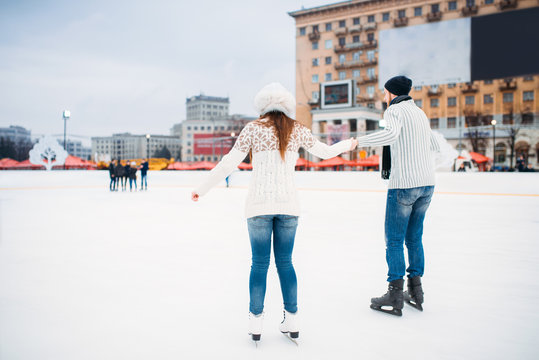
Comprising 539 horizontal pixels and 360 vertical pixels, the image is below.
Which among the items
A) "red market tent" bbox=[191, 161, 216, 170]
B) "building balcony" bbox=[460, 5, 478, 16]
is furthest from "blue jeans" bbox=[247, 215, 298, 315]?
"building balcony" bbox=[460, 5, 478, 16]

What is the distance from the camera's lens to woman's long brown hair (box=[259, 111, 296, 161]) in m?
2.49

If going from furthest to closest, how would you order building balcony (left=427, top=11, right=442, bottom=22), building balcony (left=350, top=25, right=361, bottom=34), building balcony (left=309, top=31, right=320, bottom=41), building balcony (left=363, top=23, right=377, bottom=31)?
building balcony (left=309, top=31, right=320, bottom=41), building balcony (left=350, top=25, right=361, bottom=34), building balcony (left=363, top=23, right=377, bottom=31), building balcony (left=427, top=11, right=442, bottom=22)

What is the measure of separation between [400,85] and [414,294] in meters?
1.62

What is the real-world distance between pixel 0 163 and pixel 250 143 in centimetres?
5629

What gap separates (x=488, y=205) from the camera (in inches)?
445

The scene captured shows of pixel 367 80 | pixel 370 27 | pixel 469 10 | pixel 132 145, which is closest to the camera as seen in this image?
pixel 469 10

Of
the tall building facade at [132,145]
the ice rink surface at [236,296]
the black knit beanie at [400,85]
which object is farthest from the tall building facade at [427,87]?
the tall building facade at [132,145]

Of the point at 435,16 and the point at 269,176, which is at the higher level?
the point at 435,16

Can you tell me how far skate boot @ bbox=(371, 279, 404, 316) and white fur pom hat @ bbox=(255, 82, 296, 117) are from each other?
1565 mm

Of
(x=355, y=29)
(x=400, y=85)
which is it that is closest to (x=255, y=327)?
(x=400, y=85)

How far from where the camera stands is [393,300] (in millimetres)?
3148

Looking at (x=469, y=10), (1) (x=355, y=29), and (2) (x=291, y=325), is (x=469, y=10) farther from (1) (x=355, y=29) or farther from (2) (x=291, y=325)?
(2) (x=291, y=325)

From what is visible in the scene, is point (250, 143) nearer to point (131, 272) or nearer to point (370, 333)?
point (370, 333)

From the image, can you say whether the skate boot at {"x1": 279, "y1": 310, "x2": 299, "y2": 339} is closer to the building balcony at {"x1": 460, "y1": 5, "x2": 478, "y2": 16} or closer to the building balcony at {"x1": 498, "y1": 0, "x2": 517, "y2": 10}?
the building balcony at {"x1": 460, "y1": 5, "x2": 478, "y2": 16}
